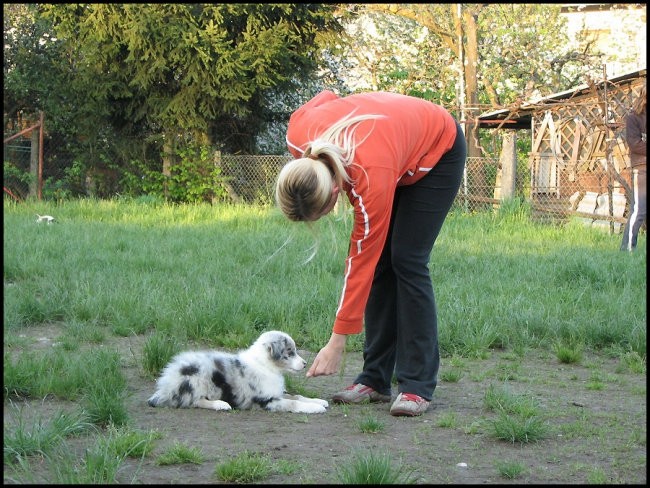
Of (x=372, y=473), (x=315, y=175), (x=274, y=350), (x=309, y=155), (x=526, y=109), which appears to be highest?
(x=526, y=109)

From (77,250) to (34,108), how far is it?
1199 cm

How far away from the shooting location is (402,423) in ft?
14.6

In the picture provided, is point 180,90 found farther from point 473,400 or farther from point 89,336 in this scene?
point 473,400

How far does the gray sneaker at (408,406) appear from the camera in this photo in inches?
179

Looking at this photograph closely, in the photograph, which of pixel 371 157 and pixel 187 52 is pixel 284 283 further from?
pixel 187 52

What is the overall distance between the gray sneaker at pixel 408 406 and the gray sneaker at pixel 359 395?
0.28m

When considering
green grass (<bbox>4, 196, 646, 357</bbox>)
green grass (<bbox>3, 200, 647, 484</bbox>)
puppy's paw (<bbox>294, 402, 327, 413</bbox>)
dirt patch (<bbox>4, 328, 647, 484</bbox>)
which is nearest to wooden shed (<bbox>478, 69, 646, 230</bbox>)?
green grass (<bbox>4, 196, 646, 357</bbox>)

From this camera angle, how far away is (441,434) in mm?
4219

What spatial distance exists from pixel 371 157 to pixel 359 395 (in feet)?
5.34

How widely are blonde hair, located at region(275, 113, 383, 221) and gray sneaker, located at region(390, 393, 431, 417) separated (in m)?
1.31

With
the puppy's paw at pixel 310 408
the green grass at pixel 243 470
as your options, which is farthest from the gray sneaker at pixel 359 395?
the green grass at pixel 243 470

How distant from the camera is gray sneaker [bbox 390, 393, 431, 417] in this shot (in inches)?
179

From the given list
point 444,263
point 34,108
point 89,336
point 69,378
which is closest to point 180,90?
point 34,108

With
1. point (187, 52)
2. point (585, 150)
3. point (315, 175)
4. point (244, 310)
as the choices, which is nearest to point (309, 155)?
point (315, 175)
